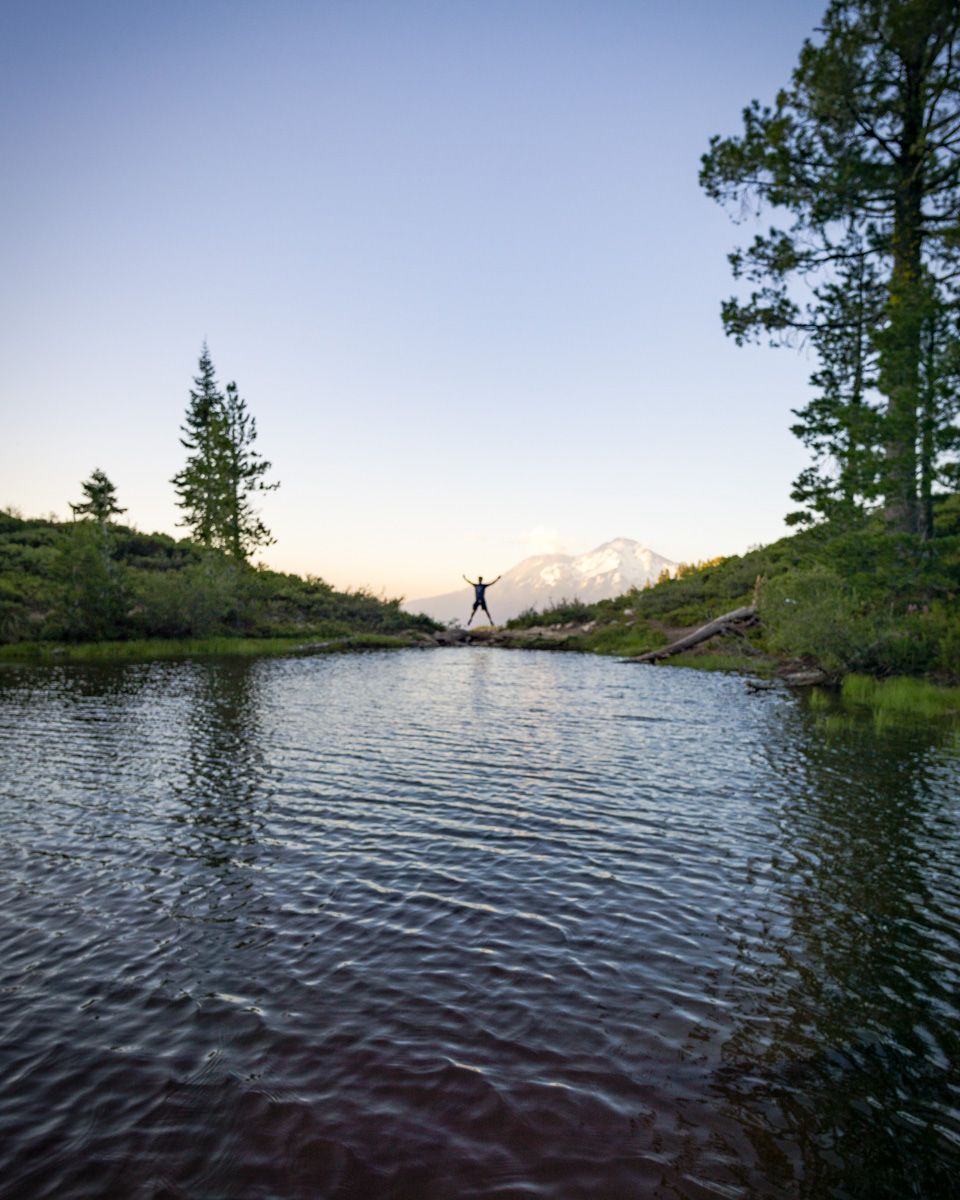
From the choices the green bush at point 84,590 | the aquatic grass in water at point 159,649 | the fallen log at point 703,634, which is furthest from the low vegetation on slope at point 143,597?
the fallen log at point 703,634

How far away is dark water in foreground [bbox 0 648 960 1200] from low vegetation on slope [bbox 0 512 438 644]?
24.6 meters

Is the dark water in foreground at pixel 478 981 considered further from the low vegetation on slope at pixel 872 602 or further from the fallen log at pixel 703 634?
the fallen log at pixel 703 634

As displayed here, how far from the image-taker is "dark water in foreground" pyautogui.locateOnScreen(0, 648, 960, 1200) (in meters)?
3.85

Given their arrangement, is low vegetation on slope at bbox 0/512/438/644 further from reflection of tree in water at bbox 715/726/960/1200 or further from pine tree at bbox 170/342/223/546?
reflection of tree in water at bbox 715/726/960/1200

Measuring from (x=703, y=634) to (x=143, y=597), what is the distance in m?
30.7

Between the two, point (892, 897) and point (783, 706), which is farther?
point (783, 706)

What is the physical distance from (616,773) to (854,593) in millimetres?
12112

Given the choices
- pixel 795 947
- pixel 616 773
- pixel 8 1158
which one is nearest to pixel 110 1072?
pixel 8 1158

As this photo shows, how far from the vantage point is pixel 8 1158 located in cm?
379

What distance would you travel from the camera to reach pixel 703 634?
36.7 metres

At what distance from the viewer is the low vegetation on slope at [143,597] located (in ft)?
110

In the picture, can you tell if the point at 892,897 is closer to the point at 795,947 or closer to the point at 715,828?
Answer: the point at 795,947

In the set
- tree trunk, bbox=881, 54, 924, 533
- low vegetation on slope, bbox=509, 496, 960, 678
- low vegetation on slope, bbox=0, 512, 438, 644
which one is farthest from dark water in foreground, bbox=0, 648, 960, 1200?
low vegetation on slope, bbox=0, 512, 438, 644

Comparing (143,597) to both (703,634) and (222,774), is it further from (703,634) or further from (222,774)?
(703,634)
